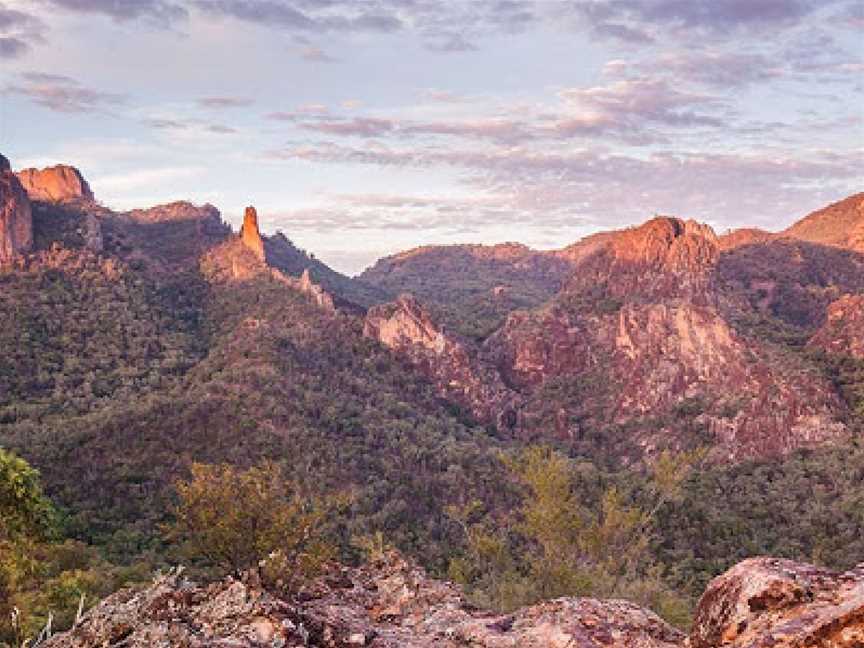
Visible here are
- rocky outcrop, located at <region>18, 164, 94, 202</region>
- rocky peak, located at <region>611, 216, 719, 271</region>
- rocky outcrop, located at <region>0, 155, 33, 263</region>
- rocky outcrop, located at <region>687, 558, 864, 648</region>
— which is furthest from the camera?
rocky outcrop, located at <region>18, 164, 94, 202</region>

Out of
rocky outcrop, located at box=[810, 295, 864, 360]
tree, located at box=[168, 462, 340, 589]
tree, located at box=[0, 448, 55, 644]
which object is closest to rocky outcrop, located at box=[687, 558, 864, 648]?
tree, located at box=[0, 448, 55, 644]

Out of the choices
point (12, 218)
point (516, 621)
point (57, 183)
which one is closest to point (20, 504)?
point (516, 621)

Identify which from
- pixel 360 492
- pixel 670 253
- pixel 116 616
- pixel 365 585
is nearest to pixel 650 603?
pixel 365 585

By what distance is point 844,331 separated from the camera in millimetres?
110312

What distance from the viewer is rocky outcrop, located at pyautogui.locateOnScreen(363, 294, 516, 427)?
115 m

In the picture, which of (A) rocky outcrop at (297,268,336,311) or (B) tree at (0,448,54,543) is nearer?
(B) tree at (0,448,54,543)

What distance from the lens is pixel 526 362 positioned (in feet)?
409

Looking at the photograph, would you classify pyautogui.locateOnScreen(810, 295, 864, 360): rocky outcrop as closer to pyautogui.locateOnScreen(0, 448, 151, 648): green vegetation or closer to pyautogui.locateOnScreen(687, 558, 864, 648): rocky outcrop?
pyautogui.locateOnScreen(0, 448, 151, 648): green vegetation

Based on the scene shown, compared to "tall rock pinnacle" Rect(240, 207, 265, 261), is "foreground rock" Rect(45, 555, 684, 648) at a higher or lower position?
lower

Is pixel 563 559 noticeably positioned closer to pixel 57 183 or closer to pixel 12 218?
pixel 12 218

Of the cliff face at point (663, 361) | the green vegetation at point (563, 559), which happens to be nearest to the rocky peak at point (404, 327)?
A: the cliff face at point (663, 361)

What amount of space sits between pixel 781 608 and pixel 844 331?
379 ft

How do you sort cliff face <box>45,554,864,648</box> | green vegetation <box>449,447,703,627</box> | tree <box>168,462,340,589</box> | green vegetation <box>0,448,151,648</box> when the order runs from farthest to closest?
green vegetation <box>449,447,703,627</box>
tree <box>168,462,340,589</box>
green vegetation <box>0,448,151,648</box>
cliff face <box>45,554,864,648</box>

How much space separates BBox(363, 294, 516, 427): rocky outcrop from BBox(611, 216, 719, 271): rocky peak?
4184 cm
